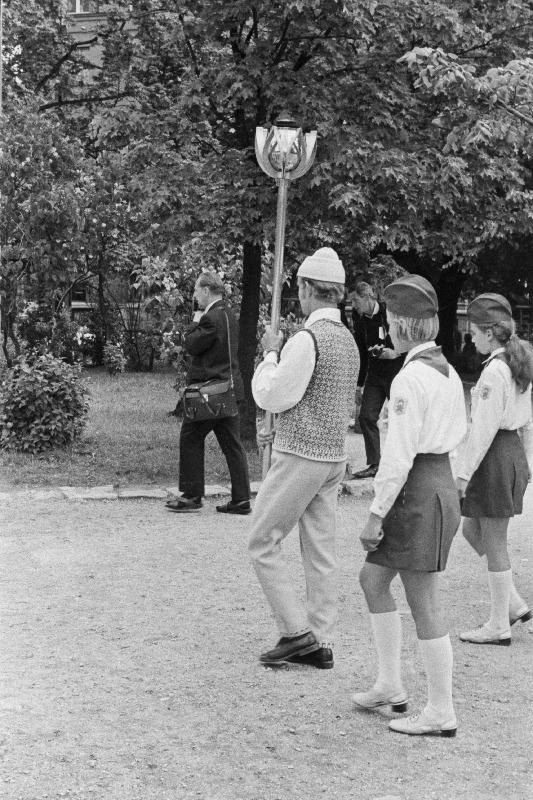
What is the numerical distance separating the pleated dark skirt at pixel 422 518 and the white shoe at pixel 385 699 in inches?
25.1

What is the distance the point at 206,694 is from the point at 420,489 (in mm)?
1361

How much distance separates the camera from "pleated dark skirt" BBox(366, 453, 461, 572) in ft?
14.9

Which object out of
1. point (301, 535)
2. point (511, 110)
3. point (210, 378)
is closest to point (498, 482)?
point (301, 535)

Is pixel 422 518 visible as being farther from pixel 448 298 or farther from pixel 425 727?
pixel 448 298

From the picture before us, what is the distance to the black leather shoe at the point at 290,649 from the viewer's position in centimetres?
549

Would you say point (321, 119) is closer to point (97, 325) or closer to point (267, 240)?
point (267, 240)

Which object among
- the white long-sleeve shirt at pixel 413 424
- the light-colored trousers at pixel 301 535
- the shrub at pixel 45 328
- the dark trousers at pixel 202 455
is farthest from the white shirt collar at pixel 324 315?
the shrub at pixel 45 328

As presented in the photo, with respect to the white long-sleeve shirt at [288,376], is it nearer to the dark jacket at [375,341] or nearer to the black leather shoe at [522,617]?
the black leather shoe at [522,617]

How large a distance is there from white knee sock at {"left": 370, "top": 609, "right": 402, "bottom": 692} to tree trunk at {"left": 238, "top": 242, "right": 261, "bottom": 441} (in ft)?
27.7

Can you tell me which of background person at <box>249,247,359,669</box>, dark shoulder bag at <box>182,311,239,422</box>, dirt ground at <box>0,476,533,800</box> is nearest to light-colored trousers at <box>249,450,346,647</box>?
background person at <box>249,247,359,669</box>

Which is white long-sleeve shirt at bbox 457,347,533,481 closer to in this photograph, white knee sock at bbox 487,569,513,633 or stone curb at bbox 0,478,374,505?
white knee sock at bbox 487,569,513,633

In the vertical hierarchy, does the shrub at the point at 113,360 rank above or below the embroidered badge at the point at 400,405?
below

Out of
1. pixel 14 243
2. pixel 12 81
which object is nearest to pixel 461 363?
pixel 12 81

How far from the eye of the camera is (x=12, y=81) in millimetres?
26578
